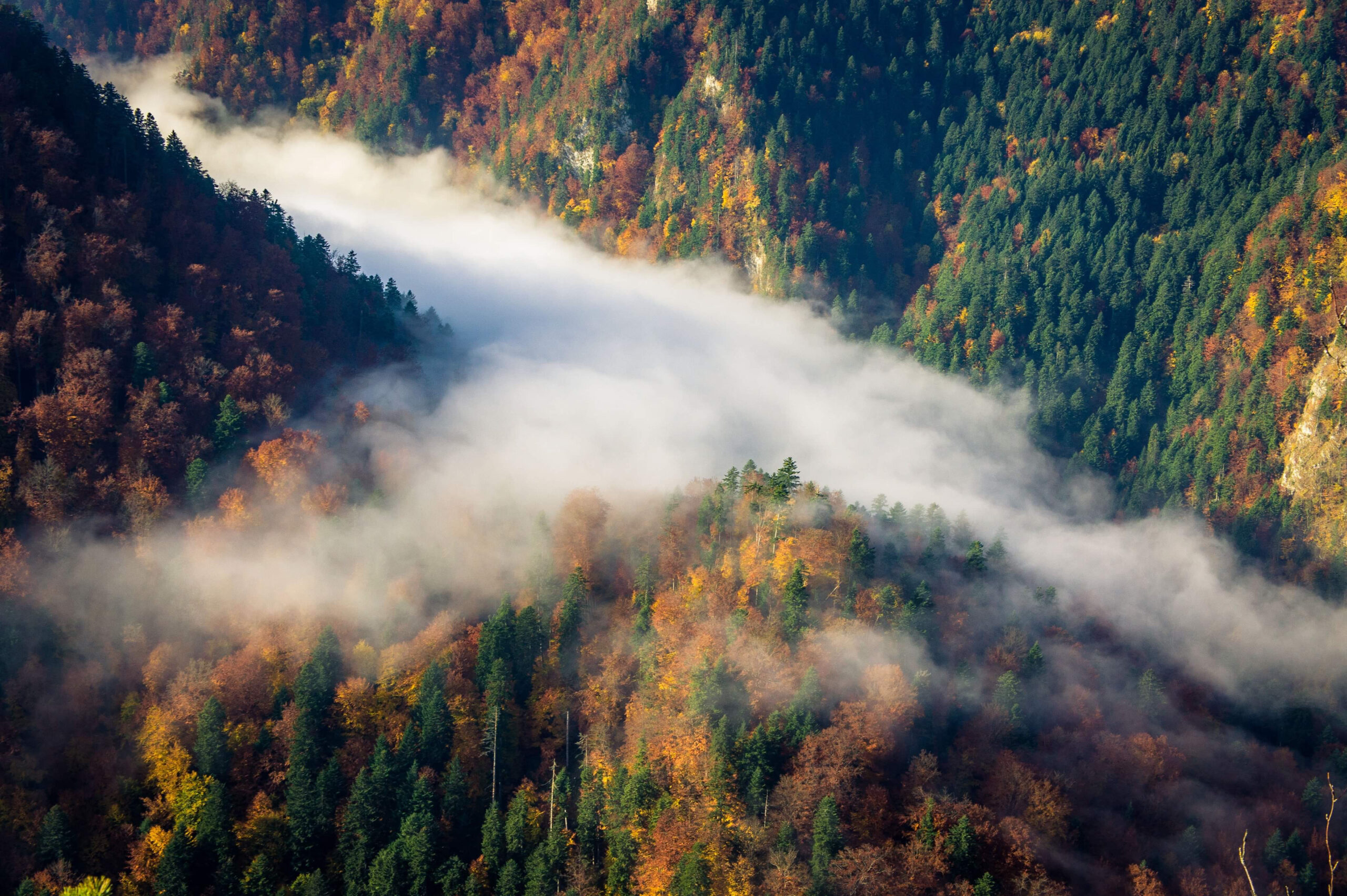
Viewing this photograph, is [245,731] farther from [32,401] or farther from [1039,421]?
[1039,421]

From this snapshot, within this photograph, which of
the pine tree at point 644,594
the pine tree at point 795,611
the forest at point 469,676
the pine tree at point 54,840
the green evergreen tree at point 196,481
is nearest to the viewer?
the pine tree at point 54,840

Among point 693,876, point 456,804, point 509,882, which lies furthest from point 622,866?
point 456,804

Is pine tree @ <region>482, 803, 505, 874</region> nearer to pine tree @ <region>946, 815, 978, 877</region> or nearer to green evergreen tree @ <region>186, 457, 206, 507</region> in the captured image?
pine tree @ <region>946, 815, 978, 877</region>

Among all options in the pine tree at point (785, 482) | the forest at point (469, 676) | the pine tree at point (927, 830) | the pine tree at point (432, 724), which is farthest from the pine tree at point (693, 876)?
Result: the pine tree at point (785, 482)

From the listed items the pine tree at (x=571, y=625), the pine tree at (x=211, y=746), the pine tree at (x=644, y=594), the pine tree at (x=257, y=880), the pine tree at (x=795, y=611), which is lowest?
the pine tree at (x=257, y=880)

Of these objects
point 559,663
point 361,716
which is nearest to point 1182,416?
point 559,663

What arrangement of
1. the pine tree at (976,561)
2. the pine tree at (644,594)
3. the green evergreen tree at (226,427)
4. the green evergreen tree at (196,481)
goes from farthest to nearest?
the pine tree at (976,561) < the green evergreen tree at (226,427) < the pine tree at (644,594) < the green evergreen tree at (196,481)

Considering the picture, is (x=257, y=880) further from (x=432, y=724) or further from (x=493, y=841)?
(x=432, y=724)

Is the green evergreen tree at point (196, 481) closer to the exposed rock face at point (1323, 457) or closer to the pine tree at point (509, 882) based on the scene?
the pine tree at point (509, 882)
